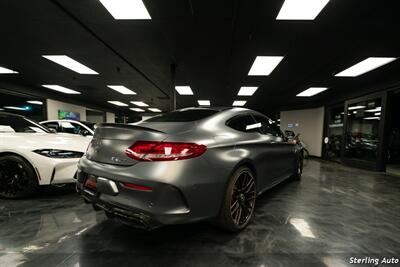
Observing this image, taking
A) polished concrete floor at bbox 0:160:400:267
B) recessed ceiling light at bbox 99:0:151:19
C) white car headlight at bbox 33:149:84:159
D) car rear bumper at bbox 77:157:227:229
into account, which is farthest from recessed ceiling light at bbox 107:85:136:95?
car rear bumper at bbox 77:157:227:229

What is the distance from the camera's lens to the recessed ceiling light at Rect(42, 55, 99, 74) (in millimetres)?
4684

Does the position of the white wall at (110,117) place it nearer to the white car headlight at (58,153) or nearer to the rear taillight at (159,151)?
the white car headlight at (58,153)

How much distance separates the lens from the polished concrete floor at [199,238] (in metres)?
1.34

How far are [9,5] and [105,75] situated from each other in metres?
3.37

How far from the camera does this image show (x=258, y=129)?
2232 millimetres

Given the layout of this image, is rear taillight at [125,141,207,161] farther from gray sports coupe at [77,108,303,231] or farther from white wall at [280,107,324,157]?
white wall at [280,107,324,157]

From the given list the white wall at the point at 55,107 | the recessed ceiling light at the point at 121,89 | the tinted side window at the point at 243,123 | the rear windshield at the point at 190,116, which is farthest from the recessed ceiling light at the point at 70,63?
the white wall at the point at 55,107

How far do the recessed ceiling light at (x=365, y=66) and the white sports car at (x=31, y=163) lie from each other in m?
6.29

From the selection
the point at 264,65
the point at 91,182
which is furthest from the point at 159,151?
the point at 264,65

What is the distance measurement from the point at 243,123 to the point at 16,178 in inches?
121

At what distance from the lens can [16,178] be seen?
7.94 ft

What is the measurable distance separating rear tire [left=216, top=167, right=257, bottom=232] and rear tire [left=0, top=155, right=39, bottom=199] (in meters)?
2.53

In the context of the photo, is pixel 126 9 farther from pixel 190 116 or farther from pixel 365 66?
pixel 365 66

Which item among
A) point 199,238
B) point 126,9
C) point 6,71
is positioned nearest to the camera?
point 199,238
